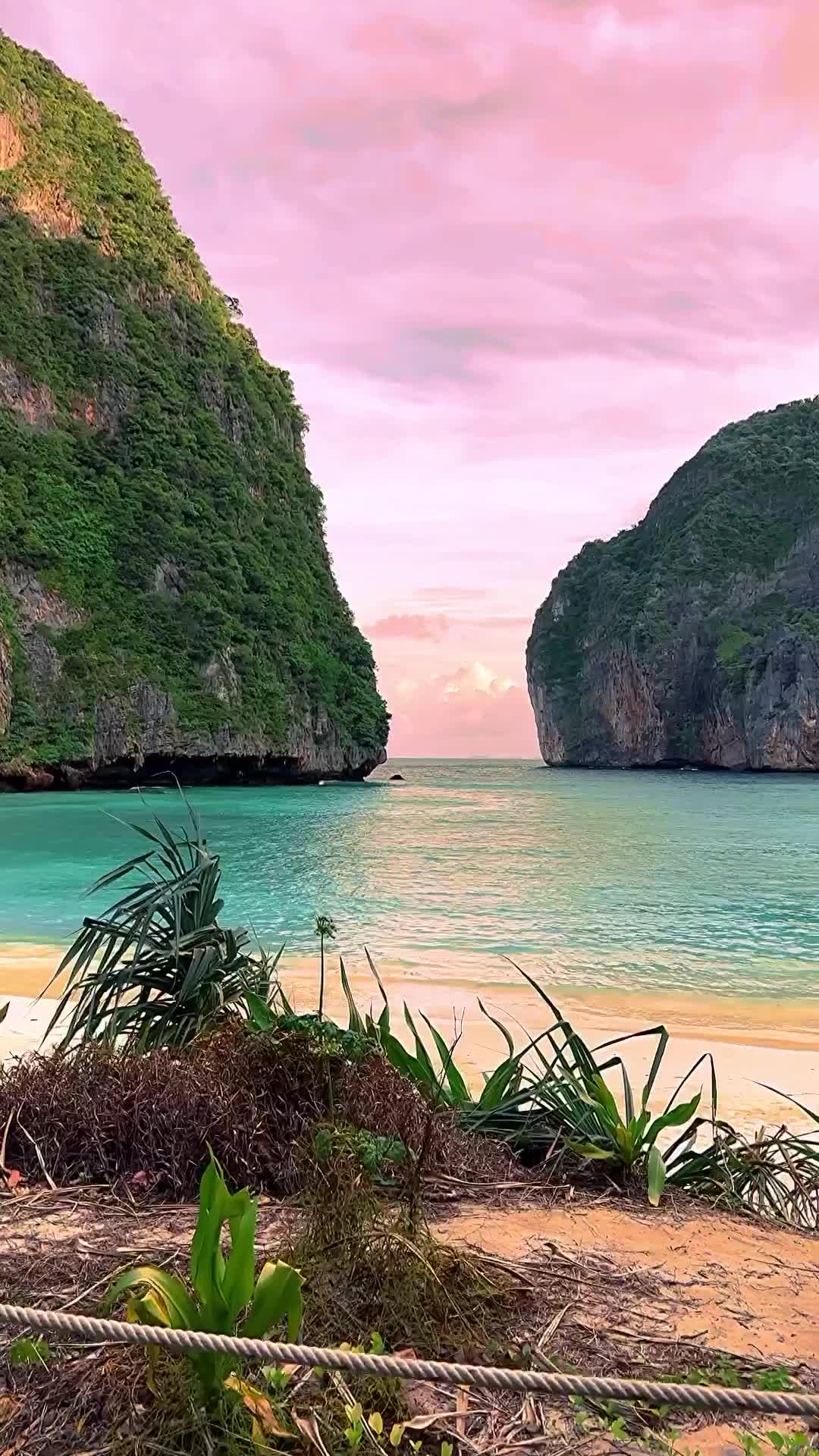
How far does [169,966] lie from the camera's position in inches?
149

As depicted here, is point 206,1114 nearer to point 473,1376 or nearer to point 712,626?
point 473,1376

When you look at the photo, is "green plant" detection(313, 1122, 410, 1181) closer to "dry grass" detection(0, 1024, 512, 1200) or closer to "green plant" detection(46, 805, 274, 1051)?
"dry grass" detection(0, 1024, 512, 1200)

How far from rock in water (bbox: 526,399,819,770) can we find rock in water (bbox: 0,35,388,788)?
38230 mm

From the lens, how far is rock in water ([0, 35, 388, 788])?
49812mm

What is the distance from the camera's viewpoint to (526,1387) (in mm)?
1562

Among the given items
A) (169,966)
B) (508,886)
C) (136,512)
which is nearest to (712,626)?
(136,512)

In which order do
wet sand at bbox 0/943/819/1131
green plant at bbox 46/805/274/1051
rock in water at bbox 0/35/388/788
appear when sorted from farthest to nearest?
rock in water at bbox 0/35/388/788 < wet sand at bbox 0/943/819/1131 < green plant at bbox 46/805/274/1051

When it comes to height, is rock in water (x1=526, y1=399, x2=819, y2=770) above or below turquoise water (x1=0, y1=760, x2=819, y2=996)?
above

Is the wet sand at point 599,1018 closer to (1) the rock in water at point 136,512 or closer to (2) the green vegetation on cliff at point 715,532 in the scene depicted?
(1) the rock in water at point 136,512

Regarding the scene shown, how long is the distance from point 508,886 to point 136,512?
48746mm

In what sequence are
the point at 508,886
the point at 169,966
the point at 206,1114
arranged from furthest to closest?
the point at 508,886, the point at 169,966, the point at 206,1114

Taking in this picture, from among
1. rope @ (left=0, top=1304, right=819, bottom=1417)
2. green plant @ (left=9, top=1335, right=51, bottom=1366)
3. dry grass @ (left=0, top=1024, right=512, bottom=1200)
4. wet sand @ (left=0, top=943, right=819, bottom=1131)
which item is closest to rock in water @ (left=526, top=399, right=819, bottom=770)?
wet sand @ (left=0, top=943, right=819, bottom=1131)

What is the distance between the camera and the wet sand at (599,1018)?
5332 millimetres

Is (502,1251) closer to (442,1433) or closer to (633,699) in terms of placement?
(442,1433)
